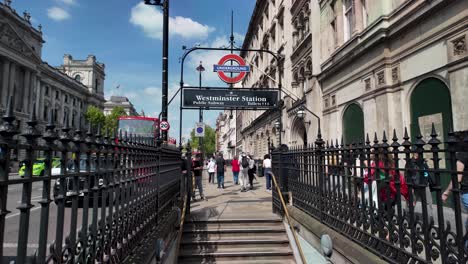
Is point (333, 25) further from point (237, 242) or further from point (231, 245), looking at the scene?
point (231, 245)

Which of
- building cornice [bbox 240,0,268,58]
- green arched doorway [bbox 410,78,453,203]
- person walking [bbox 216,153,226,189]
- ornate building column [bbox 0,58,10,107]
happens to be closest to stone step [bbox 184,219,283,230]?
green arched doorway [bbox 410,78,453,203]

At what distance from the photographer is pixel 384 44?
1119cm

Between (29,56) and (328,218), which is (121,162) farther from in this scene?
(29,56)

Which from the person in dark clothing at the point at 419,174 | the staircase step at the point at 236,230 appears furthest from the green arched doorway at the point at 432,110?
the person in dark clothing at the point at 419,174

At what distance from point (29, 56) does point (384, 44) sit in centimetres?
6175

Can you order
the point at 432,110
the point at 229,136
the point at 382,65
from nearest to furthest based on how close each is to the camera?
1. the point at 432,110
2. the point at 382,65
3. the point at 229,136

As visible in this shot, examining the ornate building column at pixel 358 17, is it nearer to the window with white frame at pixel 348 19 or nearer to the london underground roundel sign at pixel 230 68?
the window with white frame at pixel 348 19

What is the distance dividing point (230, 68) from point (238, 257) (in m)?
7.05

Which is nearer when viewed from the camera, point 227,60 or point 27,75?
point 227,60

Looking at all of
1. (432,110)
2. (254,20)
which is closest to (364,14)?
(432,110)

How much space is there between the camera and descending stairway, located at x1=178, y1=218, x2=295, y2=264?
667 centimetres

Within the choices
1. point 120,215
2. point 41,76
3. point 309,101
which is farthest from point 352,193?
point 41,76

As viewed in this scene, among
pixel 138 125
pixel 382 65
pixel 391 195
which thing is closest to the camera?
pixel 391 195

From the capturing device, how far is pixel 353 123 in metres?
13.6
